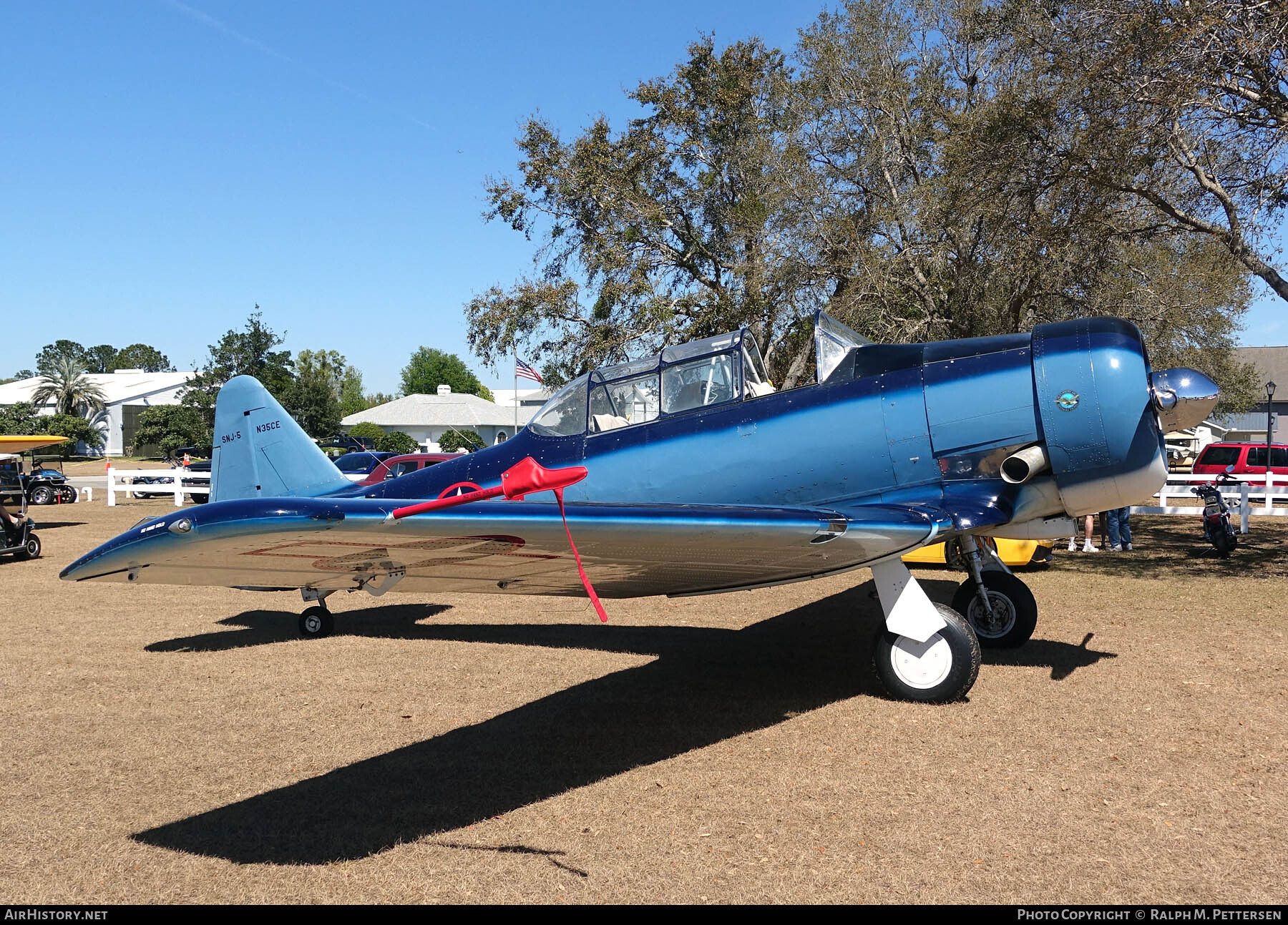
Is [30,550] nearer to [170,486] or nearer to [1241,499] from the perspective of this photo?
[170,486]

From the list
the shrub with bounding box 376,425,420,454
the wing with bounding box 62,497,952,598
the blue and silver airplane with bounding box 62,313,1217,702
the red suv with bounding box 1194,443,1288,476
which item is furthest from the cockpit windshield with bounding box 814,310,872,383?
the shrub with bounding box 376,425,420,454

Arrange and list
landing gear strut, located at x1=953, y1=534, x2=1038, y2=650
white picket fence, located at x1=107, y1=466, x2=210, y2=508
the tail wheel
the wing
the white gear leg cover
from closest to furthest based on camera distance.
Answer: the wing → the white gear leg cover → landing gear strut, located at x1=953, y1=534, x2=1038, y2=650 → the tail wheel → white picket fence, located at x1=107, y1=466, x2=210, y2=508

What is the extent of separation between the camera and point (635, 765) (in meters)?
4.70

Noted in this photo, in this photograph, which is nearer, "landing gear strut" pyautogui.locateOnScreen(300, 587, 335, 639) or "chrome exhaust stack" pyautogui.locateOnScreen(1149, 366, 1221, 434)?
"chrome exhaust stack" pyautogui.locateOnScreen(1149, 366, 1221, 434)

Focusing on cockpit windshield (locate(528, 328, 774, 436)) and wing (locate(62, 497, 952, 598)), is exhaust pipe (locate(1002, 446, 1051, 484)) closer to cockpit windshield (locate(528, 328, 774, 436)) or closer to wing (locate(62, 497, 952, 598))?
wing (locate(62, 497, 952, 598))

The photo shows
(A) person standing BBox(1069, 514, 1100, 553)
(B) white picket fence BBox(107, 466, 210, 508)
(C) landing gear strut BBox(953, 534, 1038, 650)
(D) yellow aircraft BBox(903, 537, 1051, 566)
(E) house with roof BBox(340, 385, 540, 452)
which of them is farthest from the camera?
(E) house with roof BBox(340, 385, 540, 452)

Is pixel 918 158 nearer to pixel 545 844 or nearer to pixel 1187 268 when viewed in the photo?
pixel 1187 268

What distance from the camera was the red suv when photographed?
75.5 ft

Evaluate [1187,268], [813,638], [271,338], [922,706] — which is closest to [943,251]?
[1187,268]

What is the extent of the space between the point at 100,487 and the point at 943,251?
31.4m

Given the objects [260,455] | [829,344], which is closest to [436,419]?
[260,455]

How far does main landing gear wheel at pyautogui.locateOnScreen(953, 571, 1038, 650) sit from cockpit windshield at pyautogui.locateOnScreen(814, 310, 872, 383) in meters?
2.37

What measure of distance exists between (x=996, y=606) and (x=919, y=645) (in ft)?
6.30

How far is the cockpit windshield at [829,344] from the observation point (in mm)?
6203
